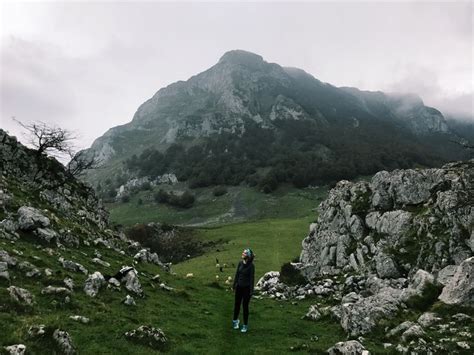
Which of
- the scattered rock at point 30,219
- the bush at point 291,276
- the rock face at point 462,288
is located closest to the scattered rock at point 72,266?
the scattered rock at point 30,219

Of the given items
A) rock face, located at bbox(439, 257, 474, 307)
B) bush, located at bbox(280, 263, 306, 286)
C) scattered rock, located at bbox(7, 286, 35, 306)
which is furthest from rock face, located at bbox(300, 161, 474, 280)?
scattered rock, located at bbox(7, 286, 35, 306)

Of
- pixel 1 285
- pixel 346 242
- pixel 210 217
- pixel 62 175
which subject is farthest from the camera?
pixel 210 217

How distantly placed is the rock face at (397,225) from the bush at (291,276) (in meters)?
1.10

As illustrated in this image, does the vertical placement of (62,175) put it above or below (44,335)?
above

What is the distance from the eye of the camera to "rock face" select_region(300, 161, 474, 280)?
3512 cm

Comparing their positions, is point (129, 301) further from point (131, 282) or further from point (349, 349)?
point (349, 349)

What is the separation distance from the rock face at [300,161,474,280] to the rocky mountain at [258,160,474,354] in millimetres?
92

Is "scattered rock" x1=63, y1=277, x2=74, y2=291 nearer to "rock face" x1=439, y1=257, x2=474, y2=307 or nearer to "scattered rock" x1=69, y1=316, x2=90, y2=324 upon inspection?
"scattered rock" x1=69, y1=316, x2=90, y2=324

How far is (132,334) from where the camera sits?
16891mm

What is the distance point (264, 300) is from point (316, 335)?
42.8ft

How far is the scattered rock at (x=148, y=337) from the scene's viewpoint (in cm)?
1681

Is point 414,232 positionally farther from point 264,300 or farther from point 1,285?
point 1,285

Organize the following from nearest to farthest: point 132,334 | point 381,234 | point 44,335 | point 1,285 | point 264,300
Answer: point 44,335
point 132,334
point 1,285
point 264,300
point 381,234

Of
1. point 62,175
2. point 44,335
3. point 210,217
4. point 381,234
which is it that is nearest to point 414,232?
point 381,234
